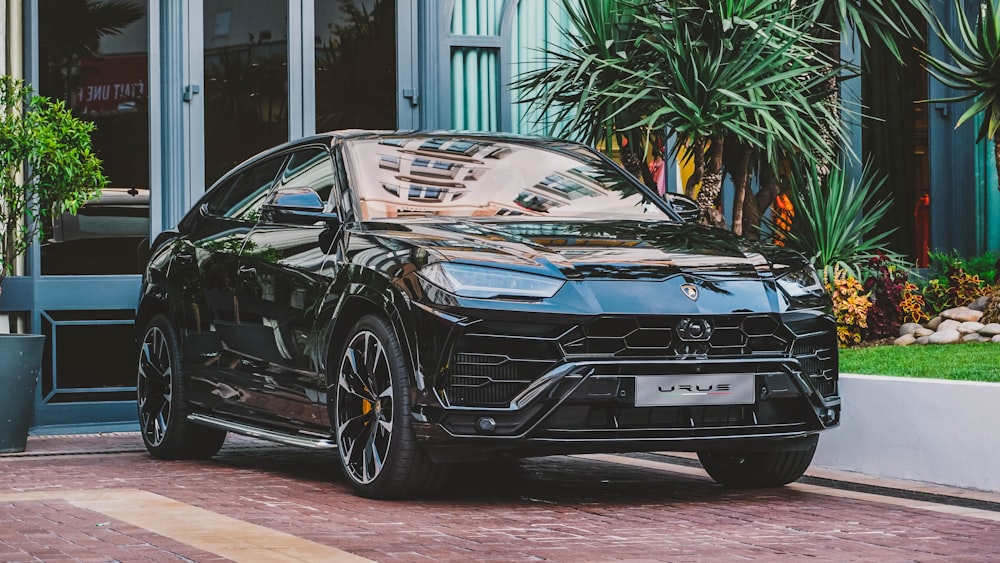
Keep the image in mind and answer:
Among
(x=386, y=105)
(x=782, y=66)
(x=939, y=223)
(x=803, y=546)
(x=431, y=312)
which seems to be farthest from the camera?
(x=939, y=223)

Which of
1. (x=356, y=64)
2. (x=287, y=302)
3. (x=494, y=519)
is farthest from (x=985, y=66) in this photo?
(x=494, y=519)

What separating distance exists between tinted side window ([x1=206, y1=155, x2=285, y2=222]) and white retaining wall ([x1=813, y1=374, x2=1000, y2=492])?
3121 mm

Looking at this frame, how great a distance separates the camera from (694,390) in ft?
21.0

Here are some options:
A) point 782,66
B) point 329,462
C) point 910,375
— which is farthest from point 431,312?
point 782,66

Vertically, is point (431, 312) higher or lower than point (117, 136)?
lower

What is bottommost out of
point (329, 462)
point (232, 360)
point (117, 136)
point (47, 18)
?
point (329, 462)

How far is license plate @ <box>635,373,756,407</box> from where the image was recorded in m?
6.32

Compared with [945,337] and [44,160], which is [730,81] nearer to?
[945,337]

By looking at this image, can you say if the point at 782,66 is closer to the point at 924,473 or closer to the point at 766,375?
the point at 924,473

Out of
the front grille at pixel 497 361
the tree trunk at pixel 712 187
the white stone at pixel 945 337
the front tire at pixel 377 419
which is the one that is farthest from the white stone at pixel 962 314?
the front grille at pixel 497 361

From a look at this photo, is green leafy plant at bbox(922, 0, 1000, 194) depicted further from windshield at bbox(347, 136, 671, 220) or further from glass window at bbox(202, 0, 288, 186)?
glass window at bbox(202, 0, 288, 186)

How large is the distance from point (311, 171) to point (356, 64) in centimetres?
475

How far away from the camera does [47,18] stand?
449 inches

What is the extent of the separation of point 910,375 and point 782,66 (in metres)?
3.04
